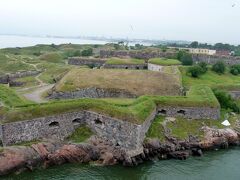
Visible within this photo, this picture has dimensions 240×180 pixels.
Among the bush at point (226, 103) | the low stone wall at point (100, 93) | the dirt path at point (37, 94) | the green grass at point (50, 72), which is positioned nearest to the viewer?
the dirt path at point (37, 94)

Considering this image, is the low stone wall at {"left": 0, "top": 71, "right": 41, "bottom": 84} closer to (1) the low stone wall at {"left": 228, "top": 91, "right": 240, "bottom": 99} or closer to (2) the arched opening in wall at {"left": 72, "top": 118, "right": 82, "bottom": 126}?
(2) the arched opening in wall at {"left": 72, "top": 118, "right": 82, "bottom": 126}

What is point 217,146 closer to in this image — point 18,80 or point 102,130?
point 102,130

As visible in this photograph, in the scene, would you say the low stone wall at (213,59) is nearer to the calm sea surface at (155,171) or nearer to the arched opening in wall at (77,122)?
the calm sea surface at (155,171)

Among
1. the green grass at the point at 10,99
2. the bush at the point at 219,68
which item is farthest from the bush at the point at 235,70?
the green grass at the point at 10,99

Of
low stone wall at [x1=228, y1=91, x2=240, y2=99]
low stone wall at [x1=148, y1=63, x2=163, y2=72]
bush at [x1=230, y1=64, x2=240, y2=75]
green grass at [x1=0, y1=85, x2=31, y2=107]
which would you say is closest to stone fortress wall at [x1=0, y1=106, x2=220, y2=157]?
green grass at [x1=0, y1=85, x2=31, y2=107]

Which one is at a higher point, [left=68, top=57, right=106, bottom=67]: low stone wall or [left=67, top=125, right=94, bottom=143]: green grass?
[left=68, top=57, right=106, bottom=67]: low stone wall

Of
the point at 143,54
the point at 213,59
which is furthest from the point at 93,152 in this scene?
the point at 213,59

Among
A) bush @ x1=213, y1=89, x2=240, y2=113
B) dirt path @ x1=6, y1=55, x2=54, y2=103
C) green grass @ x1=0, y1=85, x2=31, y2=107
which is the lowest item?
bush @ x1=213, y1=89, x2=240, y2=113
